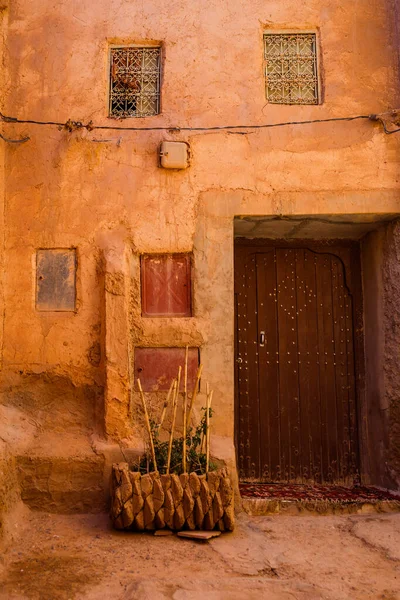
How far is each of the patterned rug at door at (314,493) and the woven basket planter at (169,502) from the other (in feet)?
3.08

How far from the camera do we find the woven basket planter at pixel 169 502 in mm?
4074

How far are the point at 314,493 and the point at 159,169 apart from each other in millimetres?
3133

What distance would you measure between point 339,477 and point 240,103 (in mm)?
3563

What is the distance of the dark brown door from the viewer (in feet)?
18.9

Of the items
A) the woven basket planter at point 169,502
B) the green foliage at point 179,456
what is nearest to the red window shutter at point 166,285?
the green foliage at point 179,456

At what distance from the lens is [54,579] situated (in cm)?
337

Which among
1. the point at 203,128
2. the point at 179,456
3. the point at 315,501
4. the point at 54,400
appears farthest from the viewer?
the point at 203,128

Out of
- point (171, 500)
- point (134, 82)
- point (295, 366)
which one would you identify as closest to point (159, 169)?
point (134, 82)

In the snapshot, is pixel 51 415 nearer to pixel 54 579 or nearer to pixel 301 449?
pixel 54 579

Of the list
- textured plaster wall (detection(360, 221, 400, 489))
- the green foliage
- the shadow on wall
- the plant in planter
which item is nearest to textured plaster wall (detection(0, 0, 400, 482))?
the shadow on wall

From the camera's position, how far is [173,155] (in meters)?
5.11

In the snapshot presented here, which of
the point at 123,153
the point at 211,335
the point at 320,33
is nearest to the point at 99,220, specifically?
the point at 123,153

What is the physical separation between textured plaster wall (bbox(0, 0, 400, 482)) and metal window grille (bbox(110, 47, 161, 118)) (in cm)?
11

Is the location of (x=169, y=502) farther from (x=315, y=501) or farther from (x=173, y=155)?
(x=173, y=155)
